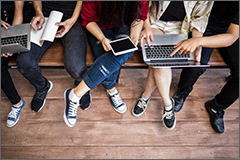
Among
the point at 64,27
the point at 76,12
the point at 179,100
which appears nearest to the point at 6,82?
the point at 64,27

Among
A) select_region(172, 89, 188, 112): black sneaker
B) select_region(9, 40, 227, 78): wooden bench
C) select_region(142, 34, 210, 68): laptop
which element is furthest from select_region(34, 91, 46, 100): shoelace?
select_region(172, 89, 188, 112): black sneaker

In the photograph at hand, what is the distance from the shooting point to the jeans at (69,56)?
1.14 metres

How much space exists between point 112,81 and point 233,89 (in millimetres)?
879

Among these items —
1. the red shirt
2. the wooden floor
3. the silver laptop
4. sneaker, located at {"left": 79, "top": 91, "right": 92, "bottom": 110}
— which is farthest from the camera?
sneaker, located at {"left": 79, "top": 91, "right": 92, "bottom": 110}

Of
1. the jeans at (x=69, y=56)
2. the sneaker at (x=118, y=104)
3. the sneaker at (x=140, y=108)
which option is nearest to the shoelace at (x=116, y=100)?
the sneaker at (x=118, y=104)

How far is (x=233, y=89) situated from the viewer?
48.5 inches

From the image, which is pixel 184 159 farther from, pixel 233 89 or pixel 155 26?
pixel 155 26

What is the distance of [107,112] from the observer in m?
1.45

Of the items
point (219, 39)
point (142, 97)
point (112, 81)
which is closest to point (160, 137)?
point (142, 97)

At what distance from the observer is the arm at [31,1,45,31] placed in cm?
117

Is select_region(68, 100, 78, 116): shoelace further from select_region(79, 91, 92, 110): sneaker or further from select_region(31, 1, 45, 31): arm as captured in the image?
select_region(31, 1, 45, 31): arm

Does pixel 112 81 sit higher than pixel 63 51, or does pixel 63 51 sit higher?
pixel 63 51

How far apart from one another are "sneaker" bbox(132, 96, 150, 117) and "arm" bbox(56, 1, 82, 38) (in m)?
0.80

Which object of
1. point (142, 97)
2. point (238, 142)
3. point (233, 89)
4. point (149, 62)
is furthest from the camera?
point (142, 97)
